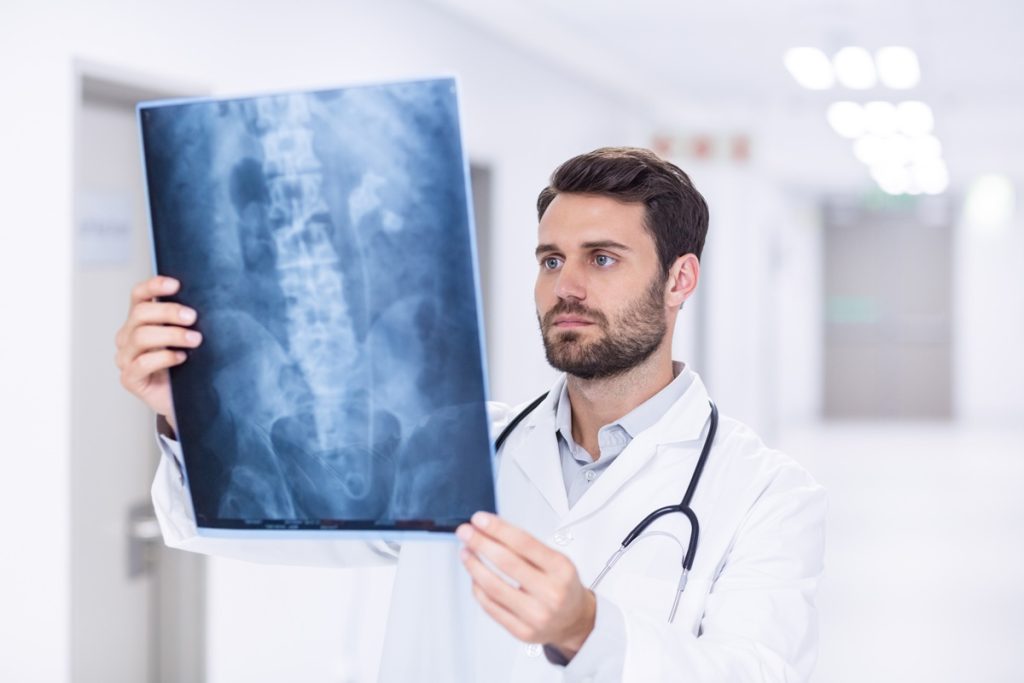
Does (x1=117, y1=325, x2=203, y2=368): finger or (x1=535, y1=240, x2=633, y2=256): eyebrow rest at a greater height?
(x1=535, y1=240, x2=633, y2=256): eyebrow

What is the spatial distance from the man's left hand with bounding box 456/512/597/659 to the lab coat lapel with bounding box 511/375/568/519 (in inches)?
18.3

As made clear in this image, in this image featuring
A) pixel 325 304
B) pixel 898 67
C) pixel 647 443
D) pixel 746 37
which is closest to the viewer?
pixel 325 304

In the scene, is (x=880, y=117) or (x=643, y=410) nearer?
(x=643, y=410)

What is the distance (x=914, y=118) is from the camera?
7.15m

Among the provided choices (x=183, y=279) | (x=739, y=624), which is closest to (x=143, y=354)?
(x=183, y=279)

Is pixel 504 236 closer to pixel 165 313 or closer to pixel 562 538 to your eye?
pixel 562 538

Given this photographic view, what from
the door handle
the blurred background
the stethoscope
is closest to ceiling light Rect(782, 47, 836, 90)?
the blurred background

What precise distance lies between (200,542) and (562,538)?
0.44 metres

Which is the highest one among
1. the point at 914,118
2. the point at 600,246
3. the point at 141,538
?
the point at 914,118

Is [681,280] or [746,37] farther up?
[746,37]

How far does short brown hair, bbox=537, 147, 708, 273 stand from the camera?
145 centimetres

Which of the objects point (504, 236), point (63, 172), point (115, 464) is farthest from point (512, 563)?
point (504, 236)

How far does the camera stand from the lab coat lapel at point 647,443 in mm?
1428

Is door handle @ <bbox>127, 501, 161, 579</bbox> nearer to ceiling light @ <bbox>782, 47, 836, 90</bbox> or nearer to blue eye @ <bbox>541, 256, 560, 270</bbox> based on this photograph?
blue eye @ <bbox>541, 256, 560, 270</bbox>
